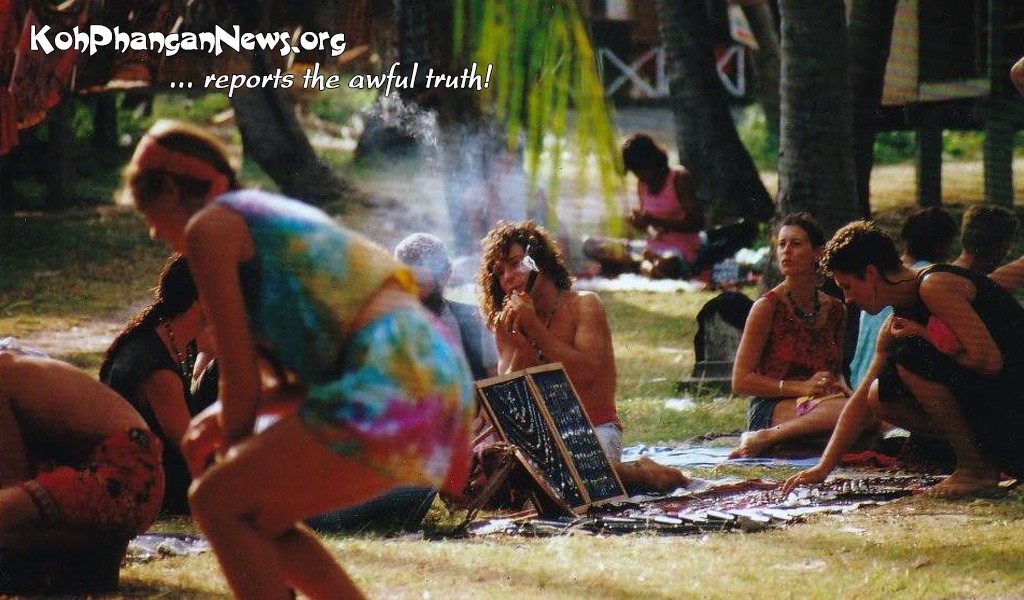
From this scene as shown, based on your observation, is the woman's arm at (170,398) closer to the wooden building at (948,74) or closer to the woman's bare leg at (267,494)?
the woman's bare leg at (267,494)

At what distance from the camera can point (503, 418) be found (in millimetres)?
6438

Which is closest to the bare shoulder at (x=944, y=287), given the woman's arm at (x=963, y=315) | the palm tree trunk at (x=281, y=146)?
the woman's arm at (x=963, y=315)

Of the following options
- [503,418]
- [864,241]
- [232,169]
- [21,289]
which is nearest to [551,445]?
[503,418]

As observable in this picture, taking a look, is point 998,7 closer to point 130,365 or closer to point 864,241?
point 864,241

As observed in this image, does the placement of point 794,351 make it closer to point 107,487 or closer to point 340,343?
point 107,487

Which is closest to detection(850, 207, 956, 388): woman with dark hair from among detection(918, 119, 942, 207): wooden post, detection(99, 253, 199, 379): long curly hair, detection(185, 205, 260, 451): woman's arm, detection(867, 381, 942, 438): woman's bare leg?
detection(867, 381, 942, 438): woman's bare leg

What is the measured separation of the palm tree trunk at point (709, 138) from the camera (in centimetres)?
1549

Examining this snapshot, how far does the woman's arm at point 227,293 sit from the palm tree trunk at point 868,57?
33.8ft

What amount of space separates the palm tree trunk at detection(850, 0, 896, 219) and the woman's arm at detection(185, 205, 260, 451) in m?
10.3

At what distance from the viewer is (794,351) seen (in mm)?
7680

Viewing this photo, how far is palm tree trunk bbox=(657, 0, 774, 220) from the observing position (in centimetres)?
1549

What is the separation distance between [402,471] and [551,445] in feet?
10.1

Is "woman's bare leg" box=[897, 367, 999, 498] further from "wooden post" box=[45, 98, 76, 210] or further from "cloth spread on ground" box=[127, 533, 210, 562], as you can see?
"wooden post" box=[45, 98, 76, 210]

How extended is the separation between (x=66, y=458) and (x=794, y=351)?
3.97 meters
